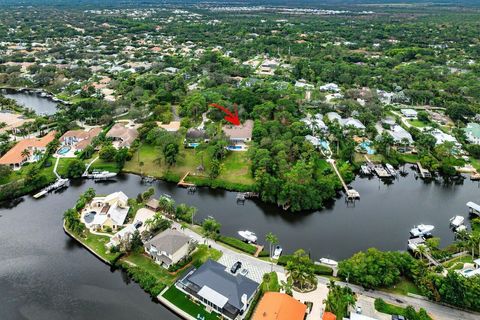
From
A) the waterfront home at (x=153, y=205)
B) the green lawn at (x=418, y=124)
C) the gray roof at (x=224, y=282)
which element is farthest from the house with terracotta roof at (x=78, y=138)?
the green lawn at (x=418, y=124)

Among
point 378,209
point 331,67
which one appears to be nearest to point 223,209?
point 378,209

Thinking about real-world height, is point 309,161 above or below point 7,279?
above

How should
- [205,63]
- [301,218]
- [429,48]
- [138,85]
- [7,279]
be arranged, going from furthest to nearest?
[429,48], [205,63], [138,85], [301,218], [7,279]

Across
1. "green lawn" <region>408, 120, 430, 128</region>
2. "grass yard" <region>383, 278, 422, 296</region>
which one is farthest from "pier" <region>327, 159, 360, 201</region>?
"green lawn" <region>408, 120, 430, 128</region>

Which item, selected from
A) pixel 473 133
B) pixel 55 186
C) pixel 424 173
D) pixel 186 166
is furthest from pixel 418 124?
pixel 55 186

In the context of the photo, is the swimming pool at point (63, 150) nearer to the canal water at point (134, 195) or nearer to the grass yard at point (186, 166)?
the canal water at point (134, 195)

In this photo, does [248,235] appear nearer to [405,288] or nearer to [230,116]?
[405,288]

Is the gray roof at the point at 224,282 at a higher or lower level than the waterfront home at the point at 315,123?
lower

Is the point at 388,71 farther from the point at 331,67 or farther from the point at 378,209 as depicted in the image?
the point at 378,209
